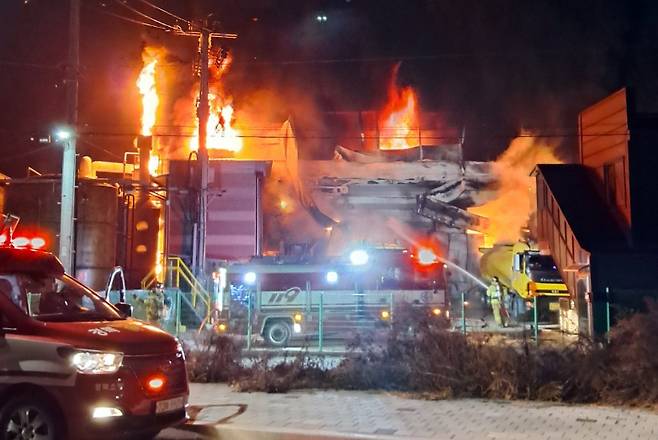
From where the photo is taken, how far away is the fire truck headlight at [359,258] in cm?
1673

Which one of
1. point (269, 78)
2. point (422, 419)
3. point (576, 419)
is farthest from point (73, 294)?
point (269, 78)

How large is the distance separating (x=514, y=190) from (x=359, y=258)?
15.7m

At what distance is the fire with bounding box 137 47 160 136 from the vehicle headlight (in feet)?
82.7

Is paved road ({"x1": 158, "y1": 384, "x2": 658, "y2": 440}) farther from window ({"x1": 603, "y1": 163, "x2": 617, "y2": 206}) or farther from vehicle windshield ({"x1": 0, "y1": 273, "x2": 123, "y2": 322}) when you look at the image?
window ({"x1": 603, "y1": 163, "x2": 617, "y2": 206})

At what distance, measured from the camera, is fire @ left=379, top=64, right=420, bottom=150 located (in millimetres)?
38875

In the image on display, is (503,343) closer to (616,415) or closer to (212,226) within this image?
(616,415)

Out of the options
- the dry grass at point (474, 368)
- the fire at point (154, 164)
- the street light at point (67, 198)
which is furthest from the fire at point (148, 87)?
the dry grass at point (474, 368)

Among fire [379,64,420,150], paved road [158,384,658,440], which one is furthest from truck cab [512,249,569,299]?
fire [379,64,420,150]

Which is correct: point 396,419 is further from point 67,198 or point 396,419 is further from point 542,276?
point 542,276

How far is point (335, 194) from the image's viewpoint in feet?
98.1

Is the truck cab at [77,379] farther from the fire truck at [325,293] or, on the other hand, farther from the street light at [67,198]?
the fire truck at [325,293]

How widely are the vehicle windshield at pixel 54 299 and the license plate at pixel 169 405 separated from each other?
1.10 m

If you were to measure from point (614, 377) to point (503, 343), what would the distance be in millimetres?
1546

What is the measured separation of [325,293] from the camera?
626 inches
